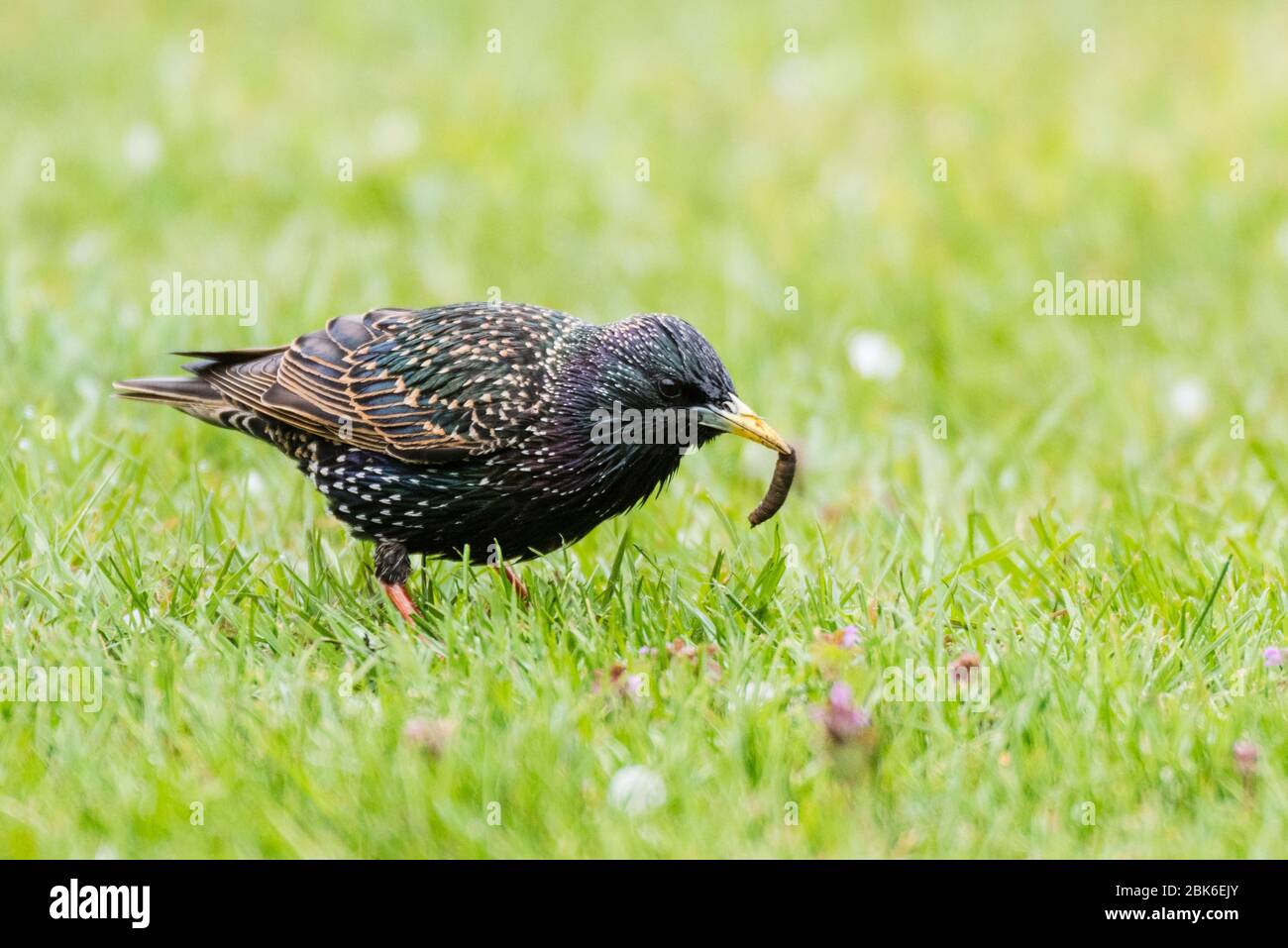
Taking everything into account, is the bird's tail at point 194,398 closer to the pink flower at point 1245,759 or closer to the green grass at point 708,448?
the green grass at point 708,448

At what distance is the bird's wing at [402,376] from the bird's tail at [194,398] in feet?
0.11

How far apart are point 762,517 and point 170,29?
709 centimetres

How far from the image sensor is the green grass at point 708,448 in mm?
3631

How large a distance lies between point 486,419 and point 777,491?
79 centimetres

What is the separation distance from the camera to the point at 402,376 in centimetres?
486

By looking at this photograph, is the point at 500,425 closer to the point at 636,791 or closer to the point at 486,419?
the point at 486,419

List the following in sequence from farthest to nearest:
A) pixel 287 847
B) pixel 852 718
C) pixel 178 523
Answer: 1. pixel 178 523
2. pixel 852 718
3. pixel 287 847

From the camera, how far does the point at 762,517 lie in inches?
180

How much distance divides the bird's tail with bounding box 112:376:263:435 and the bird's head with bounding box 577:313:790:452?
118cm

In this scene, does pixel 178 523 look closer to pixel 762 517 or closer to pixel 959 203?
pixel 762 517

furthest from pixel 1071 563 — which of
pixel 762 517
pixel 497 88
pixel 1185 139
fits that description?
pixel 497 88

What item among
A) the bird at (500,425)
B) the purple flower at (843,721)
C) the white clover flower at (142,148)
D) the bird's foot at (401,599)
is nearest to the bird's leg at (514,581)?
the bird at (500,425)

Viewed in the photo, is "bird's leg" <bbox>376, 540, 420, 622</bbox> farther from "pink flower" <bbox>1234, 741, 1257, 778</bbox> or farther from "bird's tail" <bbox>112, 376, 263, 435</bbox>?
"pink flower" <bbox>1234, 741, 1257, 778</bbox>

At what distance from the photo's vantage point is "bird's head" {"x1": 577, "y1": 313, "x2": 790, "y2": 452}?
14.7 feet
